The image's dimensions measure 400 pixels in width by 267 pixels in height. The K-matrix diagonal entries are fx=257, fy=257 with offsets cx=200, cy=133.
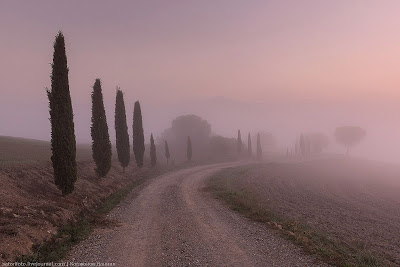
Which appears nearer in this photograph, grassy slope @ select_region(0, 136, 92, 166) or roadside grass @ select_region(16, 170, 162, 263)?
roadside grass @ select_region(16, 170, 162, 263)

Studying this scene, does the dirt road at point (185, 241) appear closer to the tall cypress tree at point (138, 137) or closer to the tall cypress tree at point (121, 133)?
the tall cypress tree at point (121, 133)

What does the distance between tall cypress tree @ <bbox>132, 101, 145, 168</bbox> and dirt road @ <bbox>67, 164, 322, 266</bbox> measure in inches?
1058

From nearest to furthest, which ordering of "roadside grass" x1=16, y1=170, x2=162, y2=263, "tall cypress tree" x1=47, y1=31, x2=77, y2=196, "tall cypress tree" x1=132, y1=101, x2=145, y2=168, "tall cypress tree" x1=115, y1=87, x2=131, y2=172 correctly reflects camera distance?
"roadside grass" x1=16, y1=170, x2=162, y2=263 < "tall cypress tree" x1=47, y1=31, x2=77, y2=196 < "tall cypress tree" x1=115, y1=87, x2=131, y2=172 < "tall cypress tree" x1=132, y1=101, x2=145, y2=168

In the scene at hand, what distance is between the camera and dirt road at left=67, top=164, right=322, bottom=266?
10.8 metres

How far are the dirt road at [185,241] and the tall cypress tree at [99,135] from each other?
1139 cm

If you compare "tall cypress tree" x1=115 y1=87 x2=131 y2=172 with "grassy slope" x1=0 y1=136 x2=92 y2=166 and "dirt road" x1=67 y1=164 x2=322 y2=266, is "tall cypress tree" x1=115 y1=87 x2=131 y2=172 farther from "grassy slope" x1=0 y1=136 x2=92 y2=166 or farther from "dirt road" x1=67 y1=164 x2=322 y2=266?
"dirt road" x1=67 y1=164 x2=322 y2=266

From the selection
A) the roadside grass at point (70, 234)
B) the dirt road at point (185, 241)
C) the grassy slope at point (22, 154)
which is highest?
the grassy slope at point (22, 154)

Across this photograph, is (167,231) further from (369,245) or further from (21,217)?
(369,245)

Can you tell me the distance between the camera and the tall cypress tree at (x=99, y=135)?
29.7 m

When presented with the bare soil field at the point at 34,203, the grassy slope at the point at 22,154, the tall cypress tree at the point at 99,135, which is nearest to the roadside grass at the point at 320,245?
the bare soil field at the point at 34,203

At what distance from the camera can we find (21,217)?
42.8 ft

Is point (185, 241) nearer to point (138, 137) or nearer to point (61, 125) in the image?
point (61, 125)

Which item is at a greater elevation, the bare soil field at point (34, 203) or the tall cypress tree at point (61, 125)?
the tall cypress tree at point (61, 125)

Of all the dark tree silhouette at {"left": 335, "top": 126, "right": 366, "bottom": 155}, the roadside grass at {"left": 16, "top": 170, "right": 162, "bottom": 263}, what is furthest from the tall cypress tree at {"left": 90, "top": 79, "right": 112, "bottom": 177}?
the dark tree silhouette at {"left": 335, "top": 126, "right": 366, "bottom": 155}
